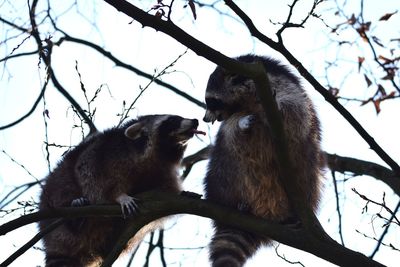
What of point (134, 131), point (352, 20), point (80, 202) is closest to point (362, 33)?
point (352, 20)

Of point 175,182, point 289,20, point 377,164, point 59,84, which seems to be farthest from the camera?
point 59,84

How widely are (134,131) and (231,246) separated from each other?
109 centimetres

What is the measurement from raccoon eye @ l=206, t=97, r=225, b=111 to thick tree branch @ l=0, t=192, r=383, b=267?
115 cm

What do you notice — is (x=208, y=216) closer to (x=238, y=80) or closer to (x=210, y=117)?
(x=210, y=117)

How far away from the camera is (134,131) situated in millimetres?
4938

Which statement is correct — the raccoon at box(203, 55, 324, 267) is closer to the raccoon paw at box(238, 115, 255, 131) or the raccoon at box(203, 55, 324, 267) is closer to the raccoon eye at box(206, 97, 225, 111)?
the raccoon paw at box(238, 115, 255, 131)

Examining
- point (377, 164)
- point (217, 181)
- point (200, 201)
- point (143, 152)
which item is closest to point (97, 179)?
point (143, 152)

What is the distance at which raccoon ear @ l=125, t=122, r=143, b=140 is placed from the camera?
16.1 feet

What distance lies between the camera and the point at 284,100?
4629 mm

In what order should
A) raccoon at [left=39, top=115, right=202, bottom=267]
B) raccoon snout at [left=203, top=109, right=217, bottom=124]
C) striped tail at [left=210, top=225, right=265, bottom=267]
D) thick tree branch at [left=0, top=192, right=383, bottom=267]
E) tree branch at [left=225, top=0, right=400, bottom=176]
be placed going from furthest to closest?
raccoon snout at [left=203, top=109, right=217, bottom=124]
raccoon at [left=39, top=115, right=202, bottom=267]
striped tail at [left=210, top=225, right=265, bottom=267]
tree branch at [left=225, top=0, right=400, bottom=176]
thick tree branch at [left=0, top=192, right=383, bottom=267]

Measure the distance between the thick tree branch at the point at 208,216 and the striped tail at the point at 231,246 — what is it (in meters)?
0.64

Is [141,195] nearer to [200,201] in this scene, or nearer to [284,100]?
[200,201]

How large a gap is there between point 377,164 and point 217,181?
4.79 ft

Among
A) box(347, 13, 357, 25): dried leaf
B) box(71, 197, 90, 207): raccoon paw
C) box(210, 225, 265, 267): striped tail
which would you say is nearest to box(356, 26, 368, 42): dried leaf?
box(347, 13, 357, 25): dried leaf
